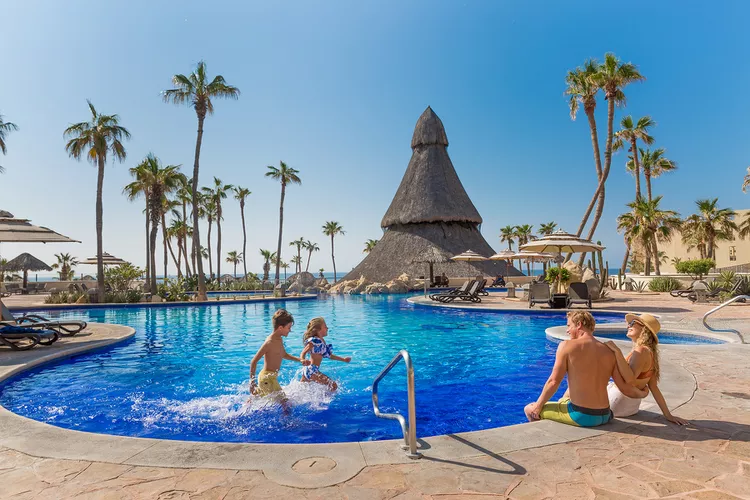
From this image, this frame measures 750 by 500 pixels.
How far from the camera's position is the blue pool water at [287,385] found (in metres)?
5.58

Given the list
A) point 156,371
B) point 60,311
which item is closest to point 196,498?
point 156,371

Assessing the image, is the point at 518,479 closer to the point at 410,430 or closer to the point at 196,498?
the point at 410,430

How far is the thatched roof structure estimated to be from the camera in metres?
45.3

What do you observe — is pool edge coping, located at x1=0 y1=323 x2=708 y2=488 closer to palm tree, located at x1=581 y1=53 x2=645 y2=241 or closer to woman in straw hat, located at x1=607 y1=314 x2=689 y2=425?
woman in straw hat, located at x1=607 y1=314 x2=689 y2=425

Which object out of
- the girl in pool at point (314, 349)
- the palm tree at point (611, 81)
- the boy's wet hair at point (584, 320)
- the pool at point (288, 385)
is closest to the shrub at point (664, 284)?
the palm tree at point (611, 81)

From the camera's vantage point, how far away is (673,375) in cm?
588

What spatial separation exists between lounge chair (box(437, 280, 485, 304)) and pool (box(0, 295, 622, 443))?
5629 mm

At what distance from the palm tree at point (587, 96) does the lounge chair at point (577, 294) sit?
11229 mm

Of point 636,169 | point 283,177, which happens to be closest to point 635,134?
point 636,169

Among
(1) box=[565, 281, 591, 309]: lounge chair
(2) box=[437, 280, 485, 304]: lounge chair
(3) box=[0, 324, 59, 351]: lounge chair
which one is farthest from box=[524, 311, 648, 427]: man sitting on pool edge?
(2) box=[437, 280, 485, 304]: lounge chair

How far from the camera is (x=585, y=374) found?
3.98 meters

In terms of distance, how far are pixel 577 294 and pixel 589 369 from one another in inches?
559

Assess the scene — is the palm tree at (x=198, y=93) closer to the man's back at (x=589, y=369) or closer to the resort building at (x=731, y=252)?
the man's back at (x=589, y=369)

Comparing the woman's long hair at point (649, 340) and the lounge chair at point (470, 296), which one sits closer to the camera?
the woman's long hair at point (649, 340)
